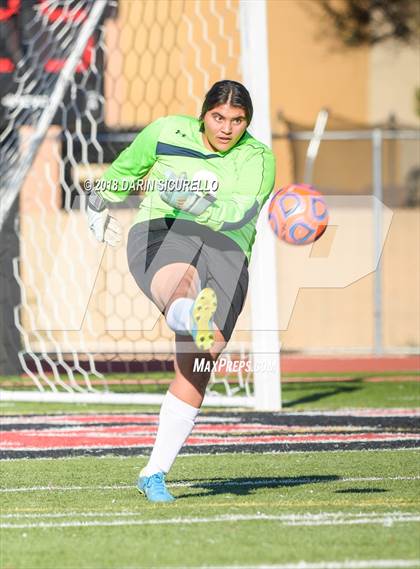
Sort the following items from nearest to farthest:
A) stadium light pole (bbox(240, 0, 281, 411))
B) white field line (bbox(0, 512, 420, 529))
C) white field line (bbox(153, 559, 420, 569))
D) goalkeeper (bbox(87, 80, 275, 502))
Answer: white field line (bbox(153, 559, 420, 569)) → white field line (bbox(0, 512, 420, 529)) → goalkeeper (bbox(87, 80, 275, 502)) → stadium light pole (bbox(240, 0, 281, 411))

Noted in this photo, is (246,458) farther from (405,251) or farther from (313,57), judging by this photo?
(313,57)

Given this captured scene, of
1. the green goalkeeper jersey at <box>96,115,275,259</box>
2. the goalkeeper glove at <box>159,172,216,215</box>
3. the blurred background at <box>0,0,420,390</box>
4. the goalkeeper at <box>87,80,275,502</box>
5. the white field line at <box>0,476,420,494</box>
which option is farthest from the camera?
the blurred background at <box>0,0,420,390</box>

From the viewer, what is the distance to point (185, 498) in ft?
18.4

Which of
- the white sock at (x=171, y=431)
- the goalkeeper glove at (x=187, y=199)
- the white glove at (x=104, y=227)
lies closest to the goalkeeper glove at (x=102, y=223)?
the white glove at (x=104, y=227)

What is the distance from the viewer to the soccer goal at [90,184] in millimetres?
9969

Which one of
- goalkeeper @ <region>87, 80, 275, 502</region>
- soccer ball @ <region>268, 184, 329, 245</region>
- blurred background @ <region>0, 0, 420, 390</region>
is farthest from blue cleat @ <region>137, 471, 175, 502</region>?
blurred background @ <region>0, 0, 420, 390</region>

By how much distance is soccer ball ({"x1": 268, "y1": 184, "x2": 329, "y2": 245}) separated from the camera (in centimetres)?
606

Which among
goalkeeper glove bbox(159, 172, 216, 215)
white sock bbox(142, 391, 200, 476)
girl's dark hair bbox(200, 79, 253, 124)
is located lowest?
white sock bbox(142, 391, 200, 476)

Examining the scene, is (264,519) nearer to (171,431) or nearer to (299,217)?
(171,431)

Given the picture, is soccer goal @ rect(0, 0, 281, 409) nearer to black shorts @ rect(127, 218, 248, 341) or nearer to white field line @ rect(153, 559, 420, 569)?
black shorts @ rect(127, 218, 248, 341)

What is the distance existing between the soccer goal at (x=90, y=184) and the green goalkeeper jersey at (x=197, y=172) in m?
1.39

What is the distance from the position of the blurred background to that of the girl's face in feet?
13.2

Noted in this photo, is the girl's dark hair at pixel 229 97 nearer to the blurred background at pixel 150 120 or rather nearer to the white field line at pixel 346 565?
the white field line at pixel 346 565

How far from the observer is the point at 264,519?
4914mm
